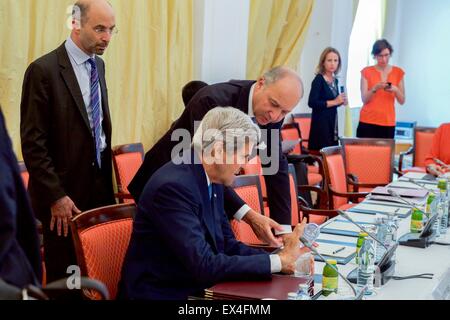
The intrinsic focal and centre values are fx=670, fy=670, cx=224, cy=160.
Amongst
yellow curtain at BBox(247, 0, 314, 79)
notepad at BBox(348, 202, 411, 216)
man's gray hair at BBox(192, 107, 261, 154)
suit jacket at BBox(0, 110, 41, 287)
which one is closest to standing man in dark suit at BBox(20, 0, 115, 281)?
man's gray hair at BBox(192, 107, 261, 154)

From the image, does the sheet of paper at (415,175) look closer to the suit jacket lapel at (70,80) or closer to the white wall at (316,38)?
the suit jacket lapel at (70,80)

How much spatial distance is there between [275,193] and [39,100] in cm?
112

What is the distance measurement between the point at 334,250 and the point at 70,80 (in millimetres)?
1273

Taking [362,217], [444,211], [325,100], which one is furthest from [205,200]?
[325,100]

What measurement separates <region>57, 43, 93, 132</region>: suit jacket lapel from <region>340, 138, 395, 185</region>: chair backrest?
2.65m

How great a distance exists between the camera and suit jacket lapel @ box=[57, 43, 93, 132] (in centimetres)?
276

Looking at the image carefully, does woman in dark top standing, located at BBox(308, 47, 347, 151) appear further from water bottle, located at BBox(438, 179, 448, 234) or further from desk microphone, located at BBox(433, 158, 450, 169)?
water bottle, located at BBox(438, 179, 448, 234)

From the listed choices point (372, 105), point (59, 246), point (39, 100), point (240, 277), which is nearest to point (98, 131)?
point (39, 100)

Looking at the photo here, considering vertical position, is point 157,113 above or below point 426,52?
below

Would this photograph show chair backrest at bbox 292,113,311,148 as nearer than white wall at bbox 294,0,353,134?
Yes

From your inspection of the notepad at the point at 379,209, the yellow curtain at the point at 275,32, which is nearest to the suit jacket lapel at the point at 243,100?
the notepad at the point at 379,209

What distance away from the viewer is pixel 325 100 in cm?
631

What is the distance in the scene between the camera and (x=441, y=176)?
4461 millimetres
